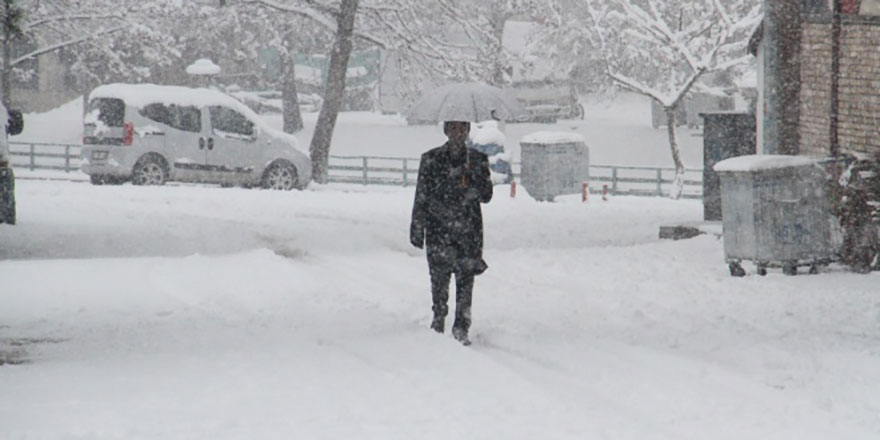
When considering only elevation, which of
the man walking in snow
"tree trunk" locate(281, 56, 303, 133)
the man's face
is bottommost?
the man walking in snow

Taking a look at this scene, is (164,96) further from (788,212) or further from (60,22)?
(788,212)

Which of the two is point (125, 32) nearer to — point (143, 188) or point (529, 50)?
point (143, 188)

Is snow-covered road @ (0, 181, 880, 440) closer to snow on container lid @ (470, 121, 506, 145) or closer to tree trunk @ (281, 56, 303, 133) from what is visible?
snow on container lid @ (470, 121, 506, 145)

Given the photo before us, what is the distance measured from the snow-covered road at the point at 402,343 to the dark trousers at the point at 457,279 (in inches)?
9.8

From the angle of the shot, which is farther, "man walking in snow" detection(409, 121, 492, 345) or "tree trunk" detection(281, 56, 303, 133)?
"tree trunk" detection(281, 56, 303, 133)

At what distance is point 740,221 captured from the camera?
14.0 metres

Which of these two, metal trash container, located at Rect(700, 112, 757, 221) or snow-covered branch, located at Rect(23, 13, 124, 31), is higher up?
snow-covered branch, located at Rect(23, 13, 124, 31)

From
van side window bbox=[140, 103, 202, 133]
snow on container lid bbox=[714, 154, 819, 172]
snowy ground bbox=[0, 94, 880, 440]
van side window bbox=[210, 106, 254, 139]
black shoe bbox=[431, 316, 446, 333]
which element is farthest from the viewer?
van side window bbox=[210, 106, 254, 139]

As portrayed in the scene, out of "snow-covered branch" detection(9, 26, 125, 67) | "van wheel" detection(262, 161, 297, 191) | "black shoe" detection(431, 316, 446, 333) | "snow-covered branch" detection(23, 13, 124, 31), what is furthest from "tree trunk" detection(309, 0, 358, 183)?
"black shoe" detection(431, 316, 446, 333)

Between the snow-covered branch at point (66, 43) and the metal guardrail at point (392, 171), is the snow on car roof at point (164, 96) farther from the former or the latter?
the snow-covered branch at point (66, 43)

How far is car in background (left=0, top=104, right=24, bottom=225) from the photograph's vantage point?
1758cm

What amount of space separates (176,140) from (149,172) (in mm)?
838

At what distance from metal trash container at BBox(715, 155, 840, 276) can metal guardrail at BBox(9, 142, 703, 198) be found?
760 inches

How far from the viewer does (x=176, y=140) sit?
27984 mm
